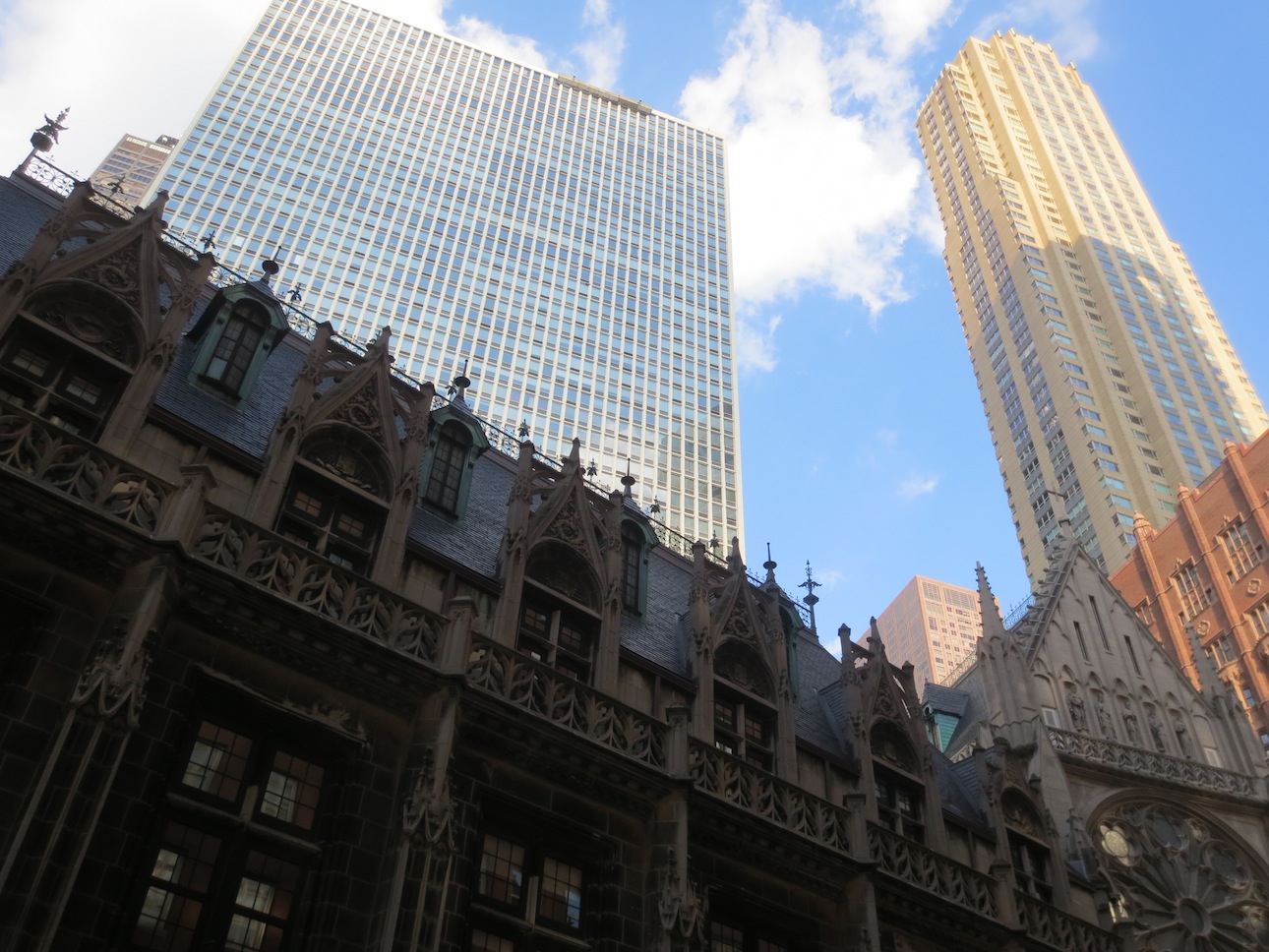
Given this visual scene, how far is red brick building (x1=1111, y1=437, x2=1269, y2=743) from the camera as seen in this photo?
75938 mm

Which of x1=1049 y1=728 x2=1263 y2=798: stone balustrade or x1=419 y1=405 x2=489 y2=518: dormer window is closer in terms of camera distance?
x1=419 y1=405 x2=489 y2=518: dormer window

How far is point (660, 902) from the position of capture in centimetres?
1794

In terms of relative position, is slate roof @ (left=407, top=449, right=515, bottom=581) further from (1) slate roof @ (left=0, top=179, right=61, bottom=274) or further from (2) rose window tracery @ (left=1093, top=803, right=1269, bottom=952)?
(2) rose window tracery @ (left=1093, top=803, right=1269, bottom=952)

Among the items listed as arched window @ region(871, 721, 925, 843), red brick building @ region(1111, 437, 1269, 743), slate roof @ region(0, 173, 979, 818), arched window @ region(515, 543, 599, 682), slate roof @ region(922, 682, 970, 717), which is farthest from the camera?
red brick building @ region(1111, 437, 1269, 743)

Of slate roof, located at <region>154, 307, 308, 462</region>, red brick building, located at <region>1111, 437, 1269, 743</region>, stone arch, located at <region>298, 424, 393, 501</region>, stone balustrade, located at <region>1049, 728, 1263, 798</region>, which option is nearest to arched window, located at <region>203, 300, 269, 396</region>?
slate roof, located at <region>154, 307, 308, 462</region>

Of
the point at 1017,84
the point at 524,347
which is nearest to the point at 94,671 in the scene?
the point at 524,347

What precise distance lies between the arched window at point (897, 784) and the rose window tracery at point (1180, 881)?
6.90m

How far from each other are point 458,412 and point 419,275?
73699 mm

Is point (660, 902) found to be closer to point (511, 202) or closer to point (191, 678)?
point (191, 678)

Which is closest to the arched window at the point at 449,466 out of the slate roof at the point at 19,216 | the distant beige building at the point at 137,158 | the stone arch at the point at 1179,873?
the slate roof at the point at 19,216

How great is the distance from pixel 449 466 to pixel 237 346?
15.5 feet

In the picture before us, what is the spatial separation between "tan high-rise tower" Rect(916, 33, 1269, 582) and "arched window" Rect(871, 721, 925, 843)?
82363 millimetres

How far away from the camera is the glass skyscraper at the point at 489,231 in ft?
293

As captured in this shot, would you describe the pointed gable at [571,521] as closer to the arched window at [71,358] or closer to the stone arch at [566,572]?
the stone arch at [566,572]
